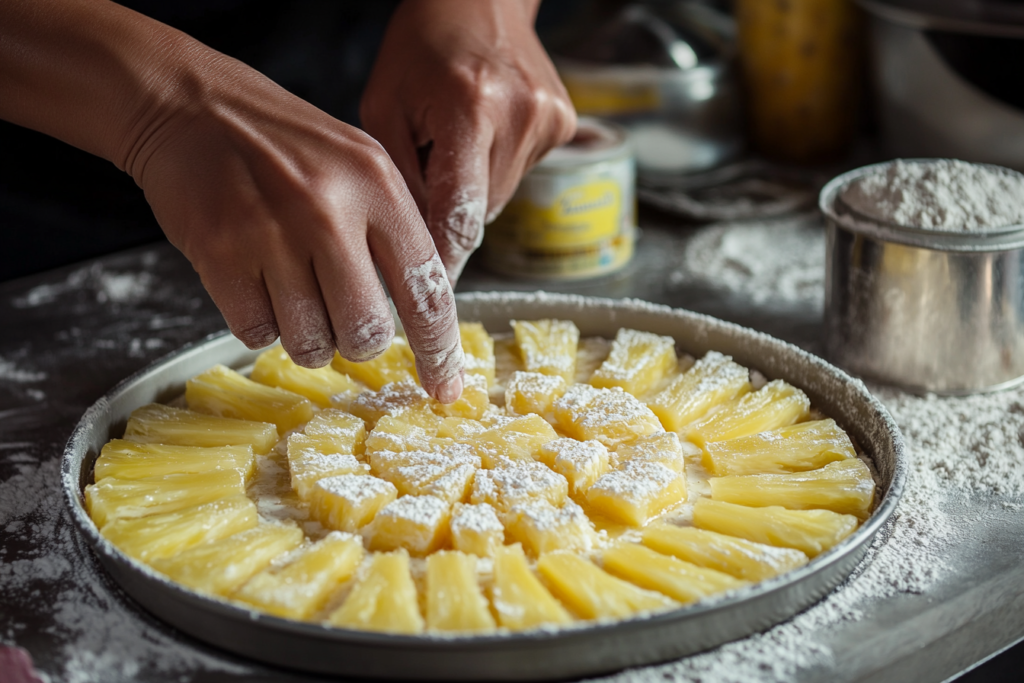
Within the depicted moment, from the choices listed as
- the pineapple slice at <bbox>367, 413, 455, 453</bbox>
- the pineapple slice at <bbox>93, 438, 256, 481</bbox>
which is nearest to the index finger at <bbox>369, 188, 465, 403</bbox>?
the pineapple slice at <bbox>367, 413, 455, 453</bbox>

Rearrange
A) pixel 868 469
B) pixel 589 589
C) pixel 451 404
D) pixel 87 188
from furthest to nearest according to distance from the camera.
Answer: pixel 87 188
pixel 451 404
pixel 868 469
pixel 589 589

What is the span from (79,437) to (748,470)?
3.60 ft

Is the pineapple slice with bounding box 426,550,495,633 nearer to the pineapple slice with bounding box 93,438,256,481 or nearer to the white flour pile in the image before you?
the pineapple slice with bounding box 93,438,256,481

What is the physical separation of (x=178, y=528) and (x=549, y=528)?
0.53 m

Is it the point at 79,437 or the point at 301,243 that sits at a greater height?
the point at 301,243

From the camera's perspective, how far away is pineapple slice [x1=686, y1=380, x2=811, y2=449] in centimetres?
167

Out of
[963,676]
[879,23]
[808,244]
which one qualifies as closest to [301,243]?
[963,676]

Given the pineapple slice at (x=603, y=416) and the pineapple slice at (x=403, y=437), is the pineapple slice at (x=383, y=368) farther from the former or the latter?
the pineapple slice at (x=603, y=416)

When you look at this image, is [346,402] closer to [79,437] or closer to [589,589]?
[79,437]

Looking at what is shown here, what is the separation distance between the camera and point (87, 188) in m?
2.51

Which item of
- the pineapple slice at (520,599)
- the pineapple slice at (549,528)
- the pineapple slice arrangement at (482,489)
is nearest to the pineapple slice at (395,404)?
the pineapple slice arrangement at (482,489)

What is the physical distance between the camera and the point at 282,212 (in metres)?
1.38

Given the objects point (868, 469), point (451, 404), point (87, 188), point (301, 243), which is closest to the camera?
point (301, 243)

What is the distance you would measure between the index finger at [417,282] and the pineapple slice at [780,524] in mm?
487
